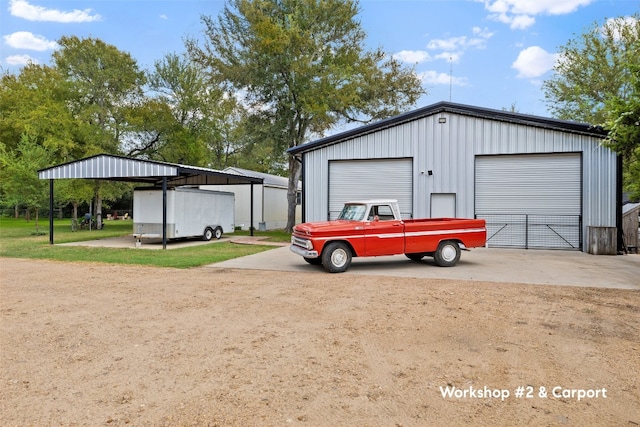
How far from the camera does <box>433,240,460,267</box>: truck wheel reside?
440 inches

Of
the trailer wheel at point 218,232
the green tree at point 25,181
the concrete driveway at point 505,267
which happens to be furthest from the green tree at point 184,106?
the concrete driveway at point 505,267

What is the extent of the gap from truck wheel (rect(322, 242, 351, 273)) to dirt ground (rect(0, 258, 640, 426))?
1.92 metres

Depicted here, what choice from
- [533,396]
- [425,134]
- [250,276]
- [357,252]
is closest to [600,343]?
[533,396]

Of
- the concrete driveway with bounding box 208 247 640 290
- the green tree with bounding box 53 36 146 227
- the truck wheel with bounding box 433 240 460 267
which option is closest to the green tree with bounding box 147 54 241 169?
the green tree with bounding box 53 36 146 227

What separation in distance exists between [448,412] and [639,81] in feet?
35.0

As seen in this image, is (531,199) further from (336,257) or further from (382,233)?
(336,257)

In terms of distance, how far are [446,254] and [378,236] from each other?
2.20 metres

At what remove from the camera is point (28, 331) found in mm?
5449

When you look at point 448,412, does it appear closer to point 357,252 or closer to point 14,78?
point 357,252

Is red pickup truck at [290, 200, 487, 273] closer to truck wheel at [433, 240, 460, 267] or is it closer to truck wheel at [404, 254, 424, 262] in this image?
truck wheel at [433, 240, 460, 267]

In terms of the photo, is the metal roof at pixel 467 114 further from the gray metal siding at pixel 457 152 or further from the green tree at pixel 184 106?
the green tree at pixel 184 106

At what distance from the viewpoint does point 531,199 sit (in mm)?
16453

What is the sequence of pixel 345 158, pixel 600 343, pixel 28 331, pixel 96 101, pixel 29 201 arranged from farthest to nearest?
pixel 96 101 → pixel 29 201 → pixel 345 158 → pixel 28 331 → pixel 600 343

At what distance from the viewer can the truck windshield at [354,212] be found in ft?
35.0
